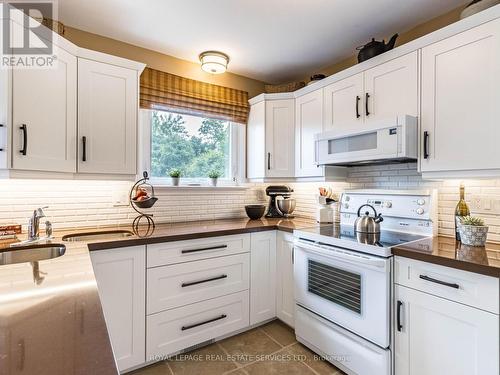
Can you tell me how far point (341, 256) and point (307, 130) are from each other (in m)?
1.25

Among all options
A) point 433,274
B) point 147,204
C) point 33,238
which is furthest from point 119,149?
point 433,274

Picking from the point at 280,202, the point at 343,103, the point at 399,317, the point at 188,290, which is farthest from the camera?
the point at 280,202

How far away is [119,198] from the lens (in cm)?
228

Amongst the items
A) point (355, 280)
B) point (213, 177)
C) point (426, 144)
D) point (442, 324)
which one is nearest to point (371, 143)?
point (426, 144)

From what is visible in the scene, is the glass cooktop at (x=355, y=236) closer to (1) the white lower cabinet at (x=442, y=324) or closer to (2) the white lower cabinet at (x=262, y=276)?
(1) the white lower cabinet at (x=442, y=324)

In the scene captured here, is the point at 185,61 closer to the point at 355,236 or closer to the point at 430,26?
the point at 430,26

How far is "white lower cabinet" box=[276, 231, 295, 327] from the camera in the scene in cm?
229

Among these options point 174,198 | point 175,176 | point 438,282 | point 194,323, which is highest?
point 175,176

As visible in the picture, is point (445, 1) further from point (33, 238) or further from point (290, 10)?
point (33, 238)

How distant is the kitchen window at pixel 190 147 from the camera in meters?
2.52

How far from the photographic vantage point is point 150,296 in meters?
1.84

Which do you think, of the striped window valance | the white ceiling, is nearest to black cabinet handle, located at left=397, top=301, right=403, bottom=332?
the white ceiling

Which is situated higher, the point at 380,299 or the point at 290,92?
the point at 290,92

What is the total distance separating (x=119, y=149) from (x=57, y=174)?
42 centimetres
